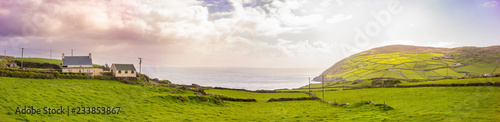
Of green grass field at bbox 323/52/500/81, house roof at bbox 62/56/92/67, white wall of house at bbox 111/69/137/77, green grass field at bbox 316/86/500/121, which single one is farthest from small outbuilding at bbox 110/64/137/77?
green grass field at bbox 323/52/500/81

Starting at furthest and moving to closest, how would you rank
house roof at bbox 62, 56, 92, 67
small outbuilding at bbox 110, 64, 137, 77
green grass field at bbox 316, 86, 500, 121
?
house roof at bbox 62, 56, 92, 67 → small outbuilding at bbox 110, 64, 137, 77 → green grass field at bbox 316, 86, 500, 121

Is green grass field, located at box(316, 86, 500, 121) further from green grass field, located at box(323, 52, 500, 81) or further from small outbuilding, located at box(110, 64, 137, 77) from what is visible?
green grass field, located at box(323, 52, 500, 81)

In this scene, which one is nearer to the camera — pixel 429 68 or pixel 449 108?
pixel 449 108

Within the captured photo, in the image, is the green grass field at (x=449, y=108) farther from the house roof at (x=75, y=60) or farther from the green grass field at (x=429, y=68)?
the green grass field at (x=429, y=68)

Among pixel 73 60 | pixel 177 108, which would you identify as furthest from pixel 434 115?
pixel 73 60

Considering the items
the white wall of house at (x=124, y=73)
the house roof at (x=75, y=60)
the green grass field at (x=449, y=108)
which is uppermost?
the house roof at (x=75, y=60)

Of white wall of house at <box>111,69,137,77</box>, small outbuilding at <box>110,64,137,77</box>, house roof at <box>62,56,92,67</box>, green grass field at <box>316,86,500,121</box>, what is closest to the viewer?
green grass field at <box>316,86,500,121</box>

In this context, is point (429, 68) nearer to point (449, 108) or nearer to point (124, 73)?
point (449, 108)

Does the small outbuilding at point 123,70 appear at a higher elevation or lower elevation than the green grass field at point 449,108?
higher

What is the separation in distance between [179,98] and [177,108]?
7555 millimetres

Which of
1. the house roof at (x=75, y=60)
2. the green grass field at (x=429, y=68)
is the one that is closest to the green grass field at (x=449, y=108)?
the house roof at (x=75, y=60)

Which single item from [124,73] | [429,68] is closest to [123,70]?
[124,73]

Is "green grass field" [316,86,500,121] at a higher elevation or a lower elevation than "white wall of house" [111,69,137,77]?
lower

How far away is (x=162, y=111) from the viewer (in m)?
39.3
